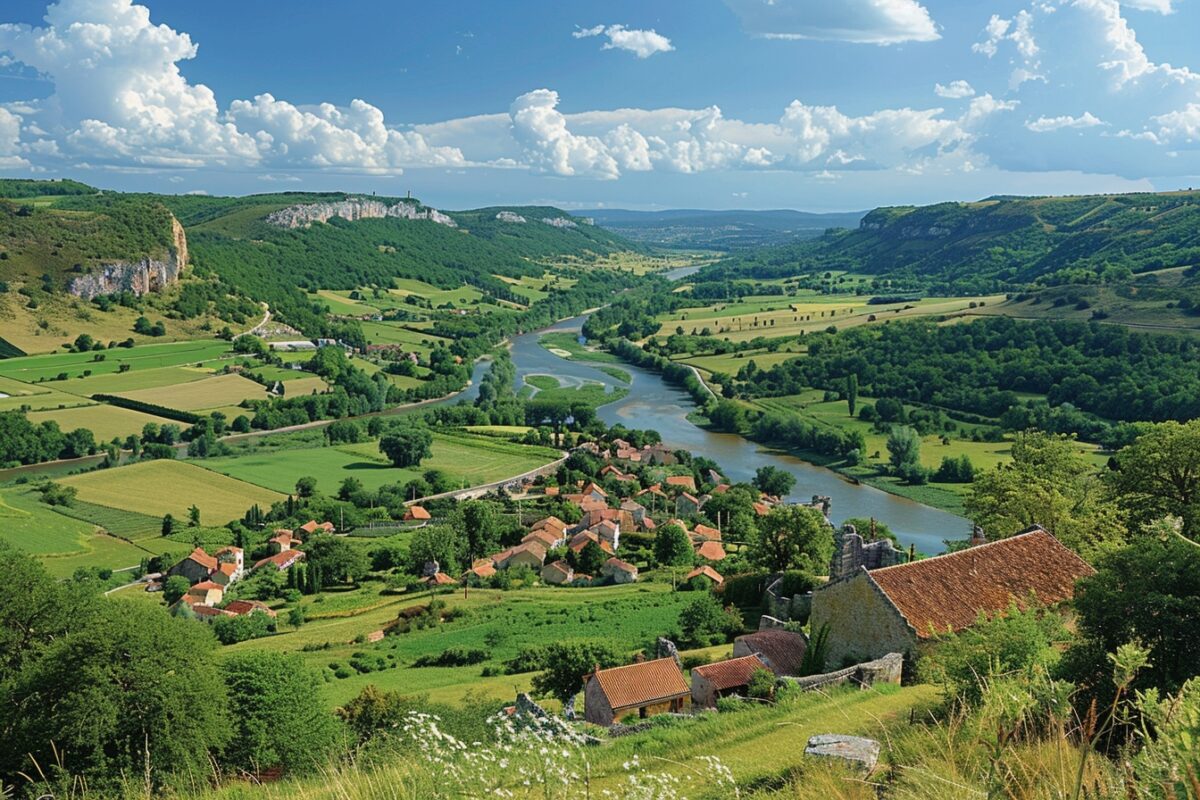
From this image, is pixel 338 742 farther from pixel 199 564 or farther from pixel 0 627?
pixel 199 564

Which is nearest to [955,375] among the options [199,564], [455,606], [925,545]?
[925,545]

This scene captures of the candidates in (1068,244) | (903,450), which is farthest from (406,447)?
(1068,244)

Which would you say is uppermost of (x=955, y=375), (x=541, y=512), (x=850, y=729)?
(x=850, y=729)

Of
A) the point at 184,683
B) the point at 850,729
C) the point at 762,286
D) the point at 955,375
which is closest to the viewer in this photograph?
the point at 850,729

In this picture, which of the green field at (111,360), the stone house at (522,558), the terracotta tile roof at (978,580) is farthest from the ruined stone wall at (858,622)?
the green field at (111,360)

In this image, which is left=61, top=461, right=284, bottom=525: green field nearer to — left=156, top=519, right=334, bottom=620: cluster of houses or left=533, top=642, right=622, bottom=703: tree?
left=156, top=519, right=334, bottom=620: cluster of houses

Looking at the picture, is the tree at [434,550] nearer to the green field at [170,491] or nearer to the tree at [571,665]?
the green field at [170,491]
